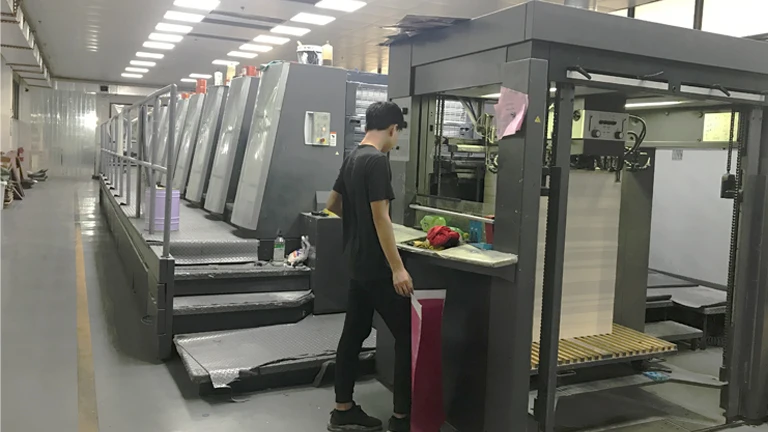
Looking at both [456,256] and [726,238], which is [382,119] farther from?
[726,238]

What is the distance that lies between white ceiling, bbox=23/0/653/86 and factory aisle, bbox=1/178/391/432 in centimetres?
516

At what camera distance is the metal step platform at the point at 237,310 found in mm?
3818

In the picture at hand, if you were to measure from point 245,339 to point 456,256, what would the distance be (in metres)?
1.78

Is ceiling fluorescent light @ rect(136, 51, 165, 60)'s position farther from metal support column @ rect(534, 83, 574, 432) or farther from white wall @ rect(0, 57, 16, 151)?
metal support column @ rect(534, 83, 574, 432)

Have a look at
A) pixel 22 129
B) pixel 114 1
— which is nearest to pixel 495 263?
pixel 114 1

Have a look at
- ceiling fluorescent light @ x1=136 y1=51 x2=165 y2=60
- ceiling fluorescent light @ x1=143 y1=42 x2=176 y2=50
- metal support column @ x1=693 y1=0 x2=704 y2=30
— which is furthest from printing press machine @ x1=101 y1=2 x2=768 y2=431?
ceiling fluorescent light @ x1=136 y1=51 x2=165 y2=60

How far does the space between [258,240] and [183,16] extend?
6771 millimetres

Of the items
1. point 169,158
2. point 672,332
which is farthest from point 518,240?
point 672,332

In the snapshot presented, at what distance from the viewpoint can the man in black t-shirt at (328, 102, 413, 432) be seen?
265cm

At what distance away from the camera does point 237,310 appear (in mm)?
3947

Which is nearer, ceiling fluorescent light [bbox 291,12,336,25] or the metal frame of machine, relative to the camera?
the metal frame of machine

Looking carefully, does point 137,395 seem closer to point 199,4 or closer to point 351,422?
point 351,422

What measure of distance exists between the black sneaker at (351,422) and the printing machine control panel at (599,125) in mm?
1873

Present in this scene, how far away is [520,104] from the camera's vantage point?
247cm
